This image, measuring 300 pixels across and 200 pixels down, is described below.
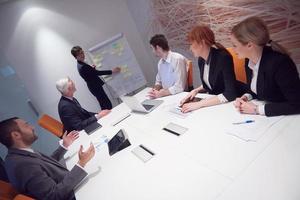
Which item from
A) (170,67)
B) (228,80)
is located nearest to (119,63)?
(170,67)

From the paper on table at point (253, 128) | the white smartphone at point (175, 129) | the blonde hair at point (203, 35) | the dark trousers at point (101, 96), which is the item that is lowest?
the dark trousers at point (101, 96)

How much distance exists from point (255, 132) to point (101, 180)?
104 centimetres

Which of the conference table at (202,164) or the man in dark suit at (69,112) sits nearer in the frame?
the conference table at (202,164)

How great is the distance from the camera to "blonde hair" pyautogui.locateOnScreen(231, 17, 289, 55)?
1.50 meters

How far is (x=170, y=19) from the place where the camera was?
3.90 m

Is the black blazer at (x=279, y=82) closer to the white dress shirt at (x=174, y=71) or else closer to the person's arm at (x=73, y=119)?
the white dress shirt at (x=174, y=71)

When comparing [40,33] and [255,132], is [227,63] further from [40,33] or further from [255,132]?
[40,33]

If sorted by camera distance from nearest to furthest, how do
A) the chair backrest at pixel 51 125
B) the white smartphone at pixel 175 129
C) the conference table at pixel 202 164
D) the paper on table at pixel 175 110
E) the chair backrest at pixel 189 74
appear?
1. the conference table at pixel 202 164
2. the white smartphone at pixel 175 129
3. the paper on table at pixel 175 110
4. the chair backrest at pixel 189 74
5. the chair backrest at pixel 51 125

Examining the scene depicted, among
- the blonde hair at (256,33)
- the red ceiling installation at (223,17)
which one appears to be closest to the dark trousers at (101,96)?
the red ceiling installation at (223,17)

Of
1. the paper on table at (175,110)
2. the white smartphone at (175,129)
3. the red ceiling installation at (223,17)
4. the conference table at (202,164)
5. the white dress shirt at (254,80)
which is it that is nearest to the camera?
the conference table at (202,164)

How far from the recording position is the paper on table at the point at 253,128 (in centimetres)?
142

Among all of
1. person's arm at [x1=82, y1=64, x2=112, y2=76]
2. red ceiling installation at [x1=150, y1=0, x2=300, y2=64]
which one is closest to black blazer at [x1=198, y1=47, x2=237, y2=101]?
red ceiling installation at [x1=150, y1=0, x2=300, y2=64]

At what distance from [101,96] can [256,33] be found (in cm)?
325

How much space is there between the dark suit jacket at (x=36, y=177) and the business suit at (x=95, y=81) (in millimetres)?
2484
